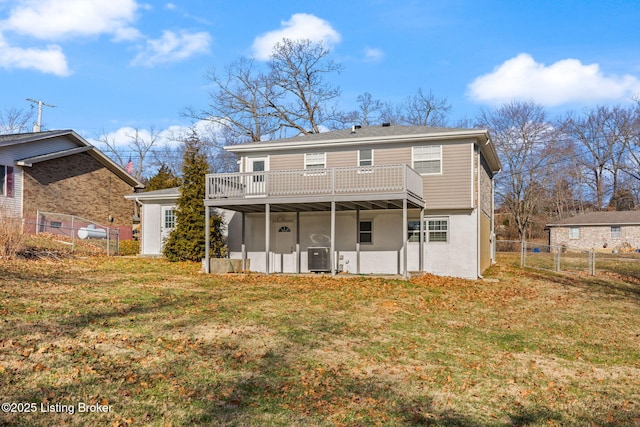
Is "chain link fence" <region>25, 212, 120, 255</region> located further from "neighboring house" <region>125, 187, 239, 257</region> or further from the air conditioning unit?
the air conditioning unit

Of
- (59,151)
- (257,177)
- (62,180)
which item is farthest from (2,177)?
(257,177)

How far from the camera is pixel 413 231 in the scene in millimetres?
18328

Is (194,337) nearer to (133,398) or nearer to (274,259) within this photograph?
(133,398)

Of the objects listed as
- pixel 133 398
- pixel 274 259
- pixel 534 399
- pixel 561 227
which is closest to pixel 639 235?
pixel 561 227

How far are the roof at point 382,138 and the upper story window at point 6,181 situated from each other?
11963 millimetres

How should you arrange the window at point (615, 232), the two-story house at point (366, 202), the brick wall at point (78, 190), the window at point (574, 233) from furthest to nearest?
the window at point (574, 233) → the window at point (615, 232) → the brick wall at point (78, 190) → the two-story house at point (366, 202)

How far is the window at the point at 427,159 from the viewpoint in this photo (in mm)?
18125

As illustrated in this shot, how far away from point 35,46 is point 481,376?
34.8 metres

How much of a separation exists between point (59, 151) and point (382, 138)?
18.8 meters

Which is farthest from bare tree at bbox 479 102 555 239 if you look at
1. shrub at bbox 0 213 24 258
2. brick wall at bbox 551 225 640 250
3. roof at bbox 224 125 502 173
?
shrub at bbox 0 213 24 258

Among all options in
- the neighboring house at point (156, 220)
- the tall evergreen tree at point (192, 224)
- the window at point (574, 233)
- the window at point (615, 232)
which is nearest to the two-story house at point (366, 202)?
the tall evergreen tree at point (192, 224)

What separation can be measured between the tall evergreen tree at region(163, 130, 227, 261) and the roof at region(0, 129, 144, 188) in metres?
9.68

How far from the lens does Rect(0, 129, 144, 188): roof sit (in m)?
24.3

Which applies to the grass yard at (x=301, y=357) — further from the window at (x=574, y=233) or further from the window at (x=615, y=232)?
the window at (x=574, y=233)
